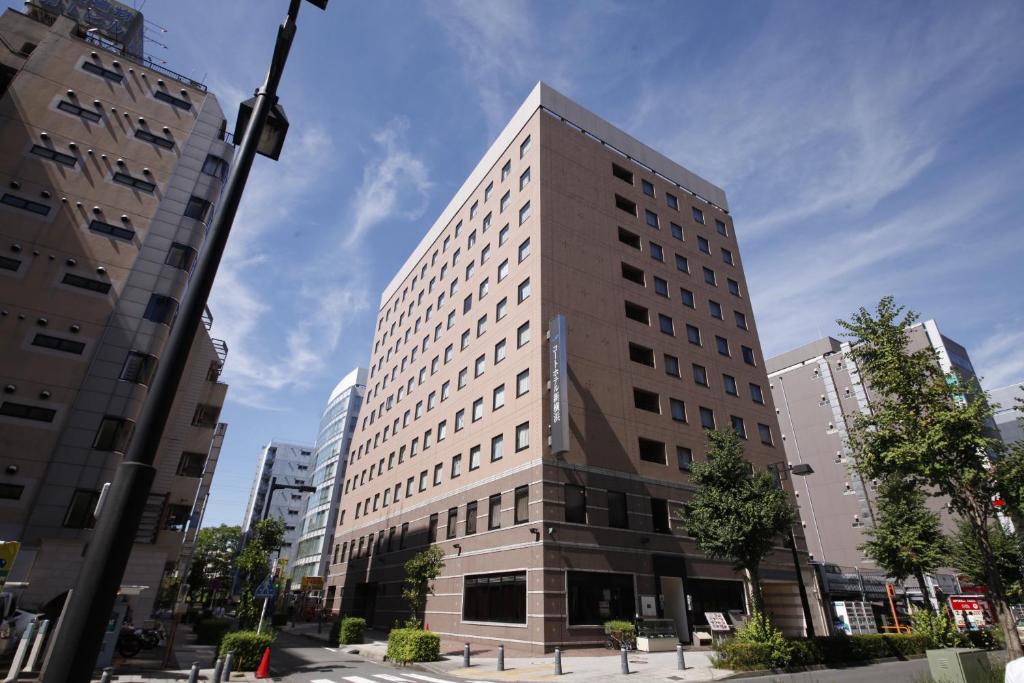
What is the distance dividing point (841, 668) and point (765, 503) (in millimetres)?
6401

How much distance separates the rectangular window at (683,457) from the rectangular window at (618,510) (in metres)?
5.74

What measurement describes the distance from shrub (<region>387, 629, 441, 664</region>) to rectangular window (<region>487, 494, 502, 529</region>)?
25.9ft

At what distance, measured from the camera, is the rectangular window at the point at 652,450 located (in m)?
33.1

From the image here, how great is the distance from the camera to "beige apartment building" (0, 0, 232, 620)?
2953 centimetres

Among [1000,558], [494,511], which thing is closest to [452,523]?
[494,511]

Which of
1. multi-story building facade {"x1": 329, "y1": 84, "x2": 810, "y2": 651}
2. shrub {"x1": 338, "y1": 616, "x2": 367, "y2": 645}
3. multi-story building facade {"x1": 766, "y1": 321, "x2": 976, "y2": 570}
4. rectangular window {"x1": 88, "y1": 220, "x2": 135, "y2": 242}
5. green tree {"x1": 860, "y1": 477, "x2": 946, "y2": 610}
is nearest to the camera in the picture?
multi-story building facade {"x1": 329, "y1": 84, "x2": 810, "y2": 651}

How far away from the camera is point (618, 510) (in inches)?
1172

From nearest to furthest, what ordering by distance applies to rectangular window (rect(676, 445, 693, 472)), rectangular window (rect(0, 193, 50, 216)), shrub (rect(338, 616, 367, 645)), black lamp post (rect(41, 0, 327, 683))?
black lamp post (rect(41, 0, 327, 683)) < shrub (rect(338, 616, 367, 645)) < rectangular window (rect(0, 193, 50, 216)) < rectangular window (rect(676, 445, 693, 472))

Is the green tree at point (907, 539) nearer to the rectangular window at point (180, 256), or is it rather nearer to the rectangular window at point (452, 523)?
the rectangular window at point (452, 523)

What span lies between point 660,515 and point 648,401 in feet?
23.6

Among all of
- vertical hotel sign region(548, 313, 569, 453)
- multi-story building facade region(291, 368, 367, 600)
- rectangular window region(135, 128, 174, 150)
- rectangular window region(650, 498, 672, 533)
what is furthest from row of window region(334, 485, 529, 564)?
rectangular window region(135, 128, 174, 150)

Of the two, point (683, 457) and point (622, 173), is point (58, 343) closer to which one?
point (683, 457)

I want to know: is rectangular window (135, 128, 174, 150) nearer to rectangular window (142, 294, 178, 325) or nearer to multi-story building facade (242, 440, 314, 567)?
rectangular window (142, 294, 178, 325)

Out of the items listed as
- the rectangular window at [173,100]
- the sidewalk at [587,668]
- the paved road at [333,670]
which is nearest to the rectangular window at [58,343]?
the rectangular window at [173,100]
